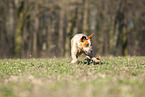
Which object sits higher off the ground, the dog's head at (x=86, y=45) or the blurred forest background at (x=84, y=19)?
the blurred forest background at (x=84, y=19)

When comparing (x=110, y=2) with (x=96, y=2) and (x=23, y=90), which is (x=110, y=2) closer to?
(x=96, y=2)

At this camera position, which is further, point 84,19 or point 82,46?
point 84,19

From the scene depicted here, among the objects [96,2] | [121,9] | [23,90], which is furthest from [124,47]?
[23,90]

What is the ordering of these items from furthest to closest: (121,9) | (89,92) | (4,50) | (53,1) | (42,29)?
1. (42,29)
2. (4,50)
3. (121,9)
4. (53,1)
5. (89,92)

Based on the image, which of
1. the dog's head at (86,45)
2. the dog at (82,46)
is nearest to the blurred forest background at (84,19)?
the dog at (82,46)

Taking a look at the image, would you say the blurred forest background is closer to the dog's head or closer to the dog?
the dog

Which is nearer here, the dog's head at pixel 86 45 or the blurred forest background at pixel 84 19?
the dog's head at pixel 86 45

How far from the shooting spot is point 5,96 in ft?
17.5

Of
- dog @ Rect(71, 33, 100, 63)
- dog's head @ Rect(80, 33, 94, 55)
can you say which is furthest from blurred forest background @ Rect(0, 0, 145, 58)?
dog's head @ Rect(80, 33, 94, 55)

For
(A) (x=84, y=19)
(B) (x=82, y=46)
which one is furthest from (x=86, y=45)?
(A) (x=84, y=19)

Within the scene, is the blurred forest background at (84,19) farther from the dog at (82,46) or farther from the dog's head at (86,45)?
the dog's head at (86,45)

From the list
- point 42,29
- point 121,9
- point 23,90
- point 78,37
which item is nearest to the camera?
point 23,90

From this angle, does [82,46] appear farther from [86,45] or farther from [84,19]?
[84,19]

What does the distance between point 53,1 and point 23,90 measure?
19541 mm
